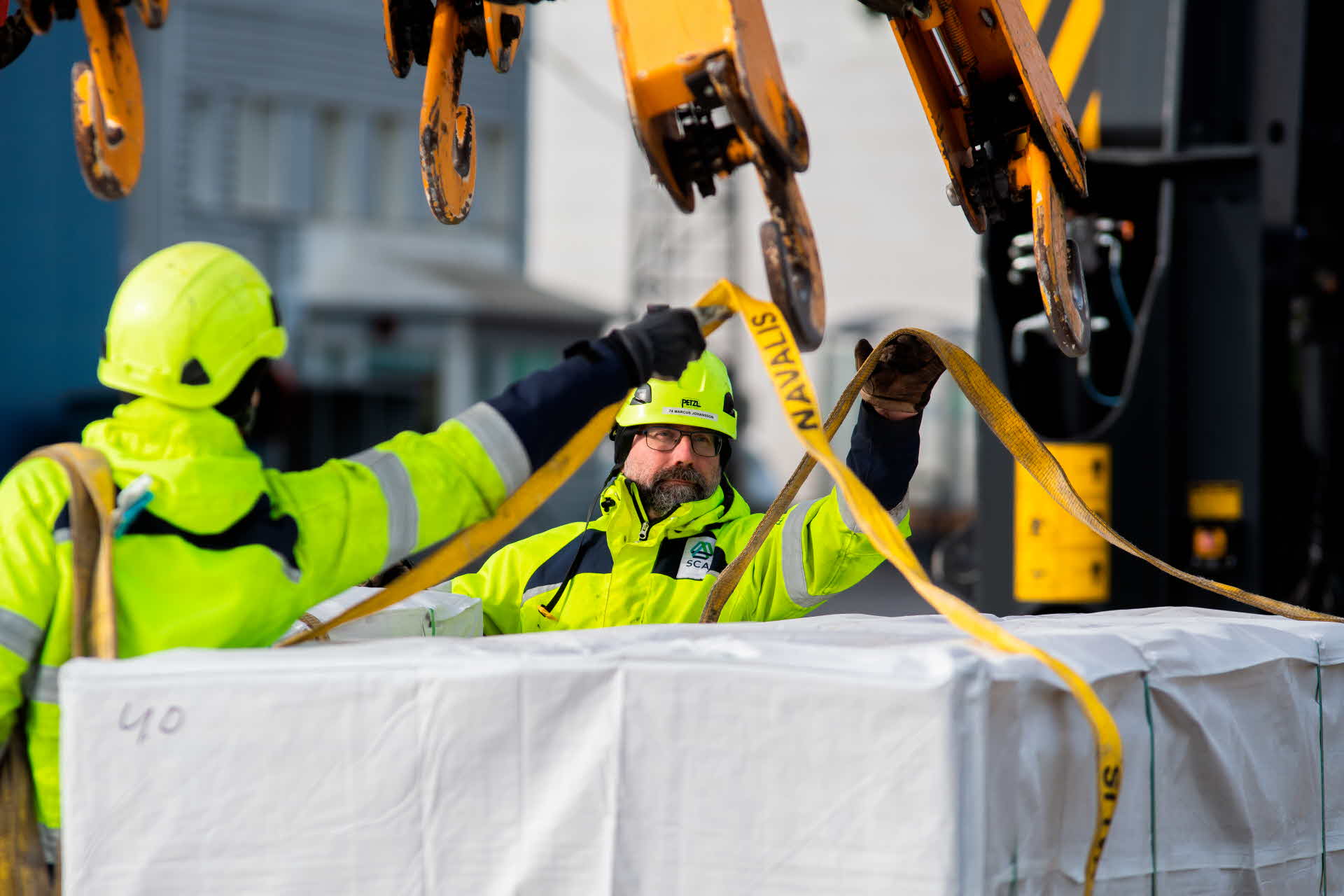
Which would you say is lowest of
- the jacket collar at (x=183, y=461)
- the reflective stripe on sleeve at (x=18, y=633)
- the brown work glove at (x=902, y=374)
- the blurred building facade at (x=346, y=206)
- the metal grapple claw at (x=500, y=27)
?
the reflective stripe on sleeve at (x=18, y=633)

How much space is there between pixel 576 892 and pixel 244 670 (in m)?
0.54

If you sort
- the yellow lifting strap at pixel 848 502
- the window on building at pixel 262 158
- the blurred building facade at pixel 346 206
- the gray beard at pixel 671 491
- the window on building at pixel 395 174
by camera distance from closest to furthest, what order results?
the yellow lifting strap at pixel 848 502 → the gray beard at pixel 671 491 → the blurred building facade at pixel 346 206 → the window on building at pixel 262 158 → the window on building at pixel 395 174

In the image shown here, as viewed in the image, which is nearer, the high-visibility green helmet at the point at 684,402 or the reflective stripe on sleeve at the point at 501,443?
the reflective stripe on sleeve at the point at 501,443

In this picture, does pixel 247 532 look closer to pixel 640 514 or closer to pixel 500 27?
pixel 500 27

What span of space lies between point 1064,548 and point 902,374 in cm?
182

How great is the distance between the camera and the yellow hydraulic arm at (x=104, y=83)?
8.54 feet

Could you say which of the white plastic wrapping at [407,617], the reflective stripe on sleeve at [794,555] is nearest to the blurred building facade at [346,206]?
the reflective stripe on sleeve at [794,555]

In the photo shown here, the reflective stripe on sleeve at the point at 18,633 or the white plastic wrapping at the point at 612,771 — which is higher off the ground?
the reflective stripe on sleeve at the point at 18,633

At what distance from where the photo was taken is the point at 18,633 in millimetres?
2232

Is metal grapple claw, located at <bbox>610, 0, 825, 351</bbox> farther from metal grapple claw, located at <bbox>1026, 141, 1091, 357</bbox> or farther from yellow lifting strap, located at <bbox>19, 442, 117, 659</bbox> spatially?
yellow lifting strap, located at <bbox>19, 442, 117, 659</bbox>

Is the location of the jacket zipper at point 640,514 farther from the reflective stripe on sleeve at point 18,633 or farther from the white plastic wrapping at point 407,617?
the reflective stripe on sleeve at point 18,633

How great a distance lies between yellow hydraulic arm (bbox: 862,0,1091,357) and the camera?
2.59 metres

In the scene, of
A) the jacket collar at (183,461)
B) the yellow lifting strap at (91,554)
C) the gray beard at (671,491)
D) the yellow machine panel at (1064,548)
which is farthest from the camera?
the yellow machine panel at (1064,548)

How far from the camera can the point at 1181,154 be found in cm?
470
